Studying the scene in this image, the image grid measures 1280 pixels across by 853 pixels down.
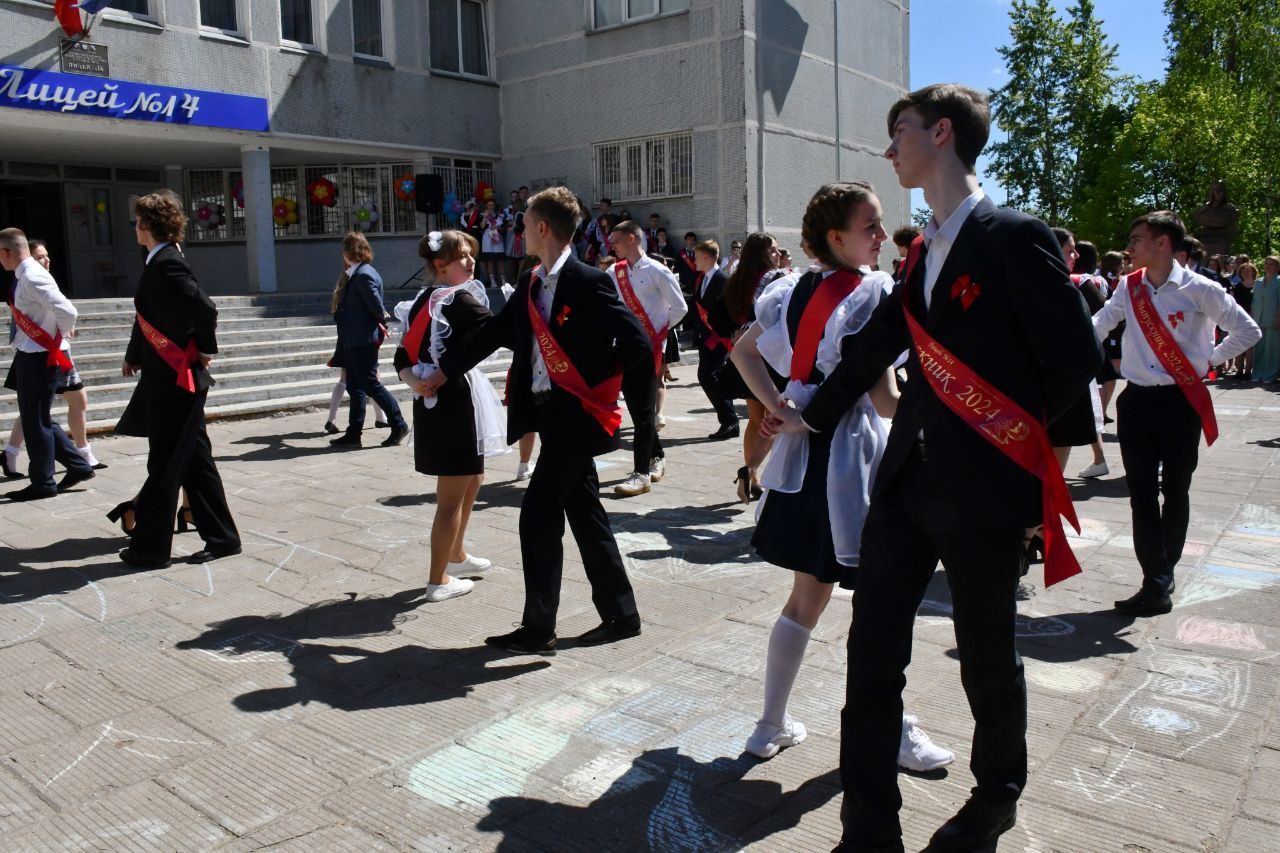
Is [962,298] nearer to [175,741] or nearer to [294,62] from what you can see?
[175,741]

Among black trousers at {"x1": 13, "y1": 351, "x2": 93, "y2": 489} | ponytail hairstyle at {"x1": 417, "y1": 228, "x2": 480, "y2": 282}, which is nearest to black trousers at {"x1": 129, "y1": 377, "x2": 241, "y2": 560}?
ponytail hairstyle at {"x1": 417, "y1": 228, "x2": 480, "y2": 282}

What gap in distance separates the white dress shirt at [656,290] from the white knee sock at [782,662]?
18.0 ft

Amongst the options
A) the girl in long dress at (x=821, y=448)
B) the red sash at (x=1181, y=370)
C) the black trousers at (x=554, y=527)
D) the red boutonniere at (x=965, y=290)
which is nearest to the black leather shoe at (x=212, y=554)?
the black trousers at (x=554, y=527)

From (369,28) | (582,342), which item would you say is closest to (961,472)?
(582,342)

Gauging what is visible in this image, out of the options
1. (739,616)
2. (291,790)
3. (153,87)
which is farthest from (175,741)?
(153,87)

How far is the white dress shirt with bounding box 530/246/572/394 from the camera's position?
173 inches

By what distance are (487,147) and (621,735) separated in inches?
836

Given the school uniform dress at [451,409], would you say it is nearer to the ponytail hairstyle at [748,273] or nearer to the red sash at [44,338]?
the ponytail hairstyle at [748,273]

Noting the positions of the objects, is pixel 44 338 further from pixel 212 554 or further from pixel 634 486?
pixel 634 486

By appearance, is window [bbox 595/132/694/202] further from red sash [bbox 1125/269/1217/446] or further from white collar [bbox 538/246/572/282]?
white collar [bbox 538/246/572/282]

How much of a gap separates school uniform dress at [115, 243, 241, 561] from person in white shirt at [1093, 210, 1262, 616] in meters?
4.94

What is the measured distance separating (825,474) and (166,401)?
13.7 ft

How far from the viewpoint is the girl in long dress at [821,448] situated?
315 cm

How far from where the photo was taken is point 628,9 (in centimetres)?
2173
